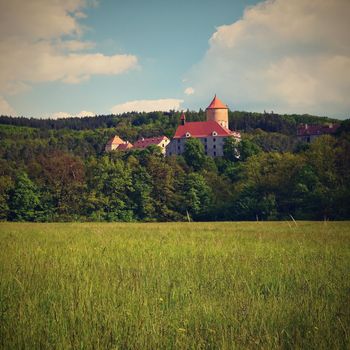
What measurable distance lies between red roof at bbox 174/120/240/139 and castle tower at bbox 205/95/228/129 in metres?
12.0

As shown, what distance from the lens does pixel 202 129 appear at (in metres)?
134

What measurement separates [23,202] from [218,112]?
9912 centimetres

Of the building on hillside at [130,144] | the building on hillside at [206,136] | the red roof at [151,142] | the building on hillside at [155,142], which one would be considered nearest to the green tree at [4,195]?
the building on hillside at [206,136]

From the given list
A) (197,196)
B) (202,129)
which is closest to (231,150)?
(202,129)

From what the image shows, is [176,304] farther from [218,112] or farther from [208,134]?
[218,112]

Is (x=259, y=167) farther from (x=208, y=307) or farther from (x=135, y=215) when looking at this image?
(x=208, y=307)

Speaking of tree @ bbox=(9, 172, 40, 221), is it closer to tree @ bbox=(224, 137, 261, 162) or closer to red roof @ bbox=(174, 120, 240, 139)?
tree @ bbox=(224, 137, 261, 162)

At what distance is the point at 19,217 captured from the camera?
59.7 meters

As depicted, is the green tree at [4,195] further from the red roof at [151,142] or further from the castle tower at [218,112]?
the castle tower at [218,112]

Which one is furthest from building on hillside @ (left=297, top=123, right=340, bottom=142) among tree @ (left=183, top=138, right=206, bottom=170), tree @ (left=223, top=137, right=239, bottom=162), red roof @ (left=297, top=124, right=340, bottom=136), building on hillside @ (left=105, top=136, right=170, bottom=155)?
tree @ (left=183, top=138, right=206, bottom=170)

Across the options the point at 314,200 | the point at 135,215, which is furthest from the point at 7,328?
the point at 135,215

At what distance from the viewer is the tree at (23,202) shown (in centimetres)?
6044

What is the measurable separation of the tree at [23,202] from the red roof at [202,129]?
78104 millimetres

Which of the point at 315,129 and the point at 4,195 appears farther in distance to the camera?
the point at 315,129
